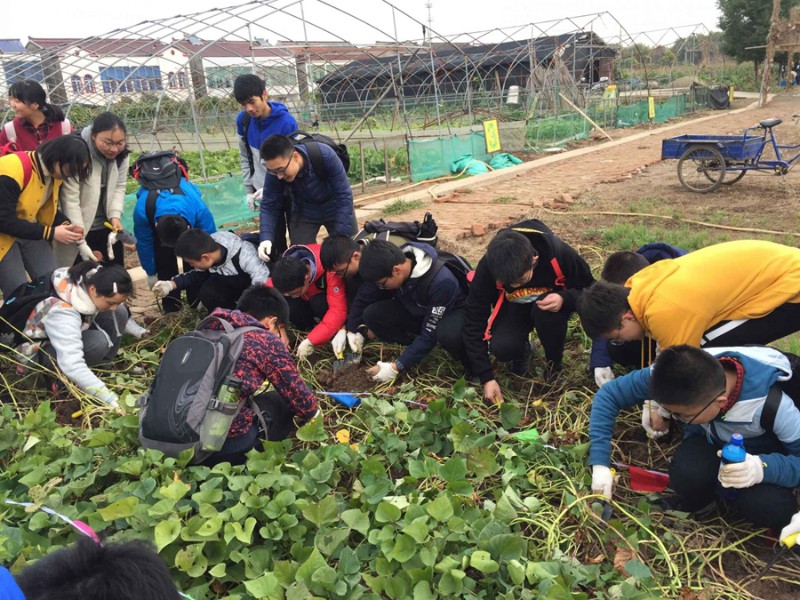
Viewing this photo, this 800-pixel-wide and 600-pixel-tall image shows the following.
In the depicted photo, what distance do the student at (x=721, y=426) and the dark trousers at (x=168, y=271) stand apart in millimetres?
3091

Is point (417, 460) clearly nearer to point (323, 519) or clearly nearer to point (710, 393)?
point (323, 519)

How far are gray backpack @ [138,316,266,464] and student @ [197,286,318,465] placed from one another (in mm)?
81

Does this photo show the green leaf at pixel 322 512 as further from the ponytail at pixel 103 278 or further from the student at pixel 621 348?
the ponytail at pixel 103 278

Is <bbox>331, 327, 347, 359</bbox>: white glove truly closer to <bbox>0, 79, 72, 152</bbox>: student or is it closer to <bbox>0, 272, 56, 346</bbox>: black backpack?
<bbox>0, 272, 56, 346</bbox>: black backpack

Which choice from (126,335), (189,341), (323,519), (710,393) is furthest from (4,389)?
(710,393)

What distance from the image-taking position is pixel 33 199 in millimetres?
3746

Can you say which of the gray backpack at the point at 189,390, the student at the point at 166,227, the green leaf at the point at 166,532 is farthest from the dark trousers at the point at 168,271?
the green leaf at the point at 166,532

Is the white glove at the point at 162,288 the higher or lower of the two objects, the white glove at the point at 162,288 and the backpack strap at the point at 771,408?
the higher

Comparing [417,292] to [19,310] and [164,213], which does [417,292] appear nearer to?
[164,213]

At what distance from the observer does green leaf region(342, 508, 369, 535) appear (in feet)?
6.87

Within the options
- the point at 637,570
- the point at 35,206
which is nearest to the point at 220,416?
the point at 637,570

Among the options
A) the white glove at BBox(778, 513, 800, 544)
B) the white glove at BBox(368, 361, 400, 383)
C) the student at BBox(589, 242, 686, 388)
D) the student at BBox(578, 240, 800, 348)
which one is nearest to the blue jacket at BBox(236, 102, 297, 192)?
the white glove at BBox(368, 361, 400, 383)

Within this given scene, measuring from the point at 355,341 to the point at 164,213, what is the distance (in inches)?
63.9

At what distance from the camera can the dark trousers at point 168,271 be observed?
444 centimetres
